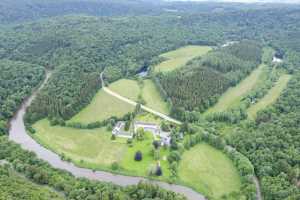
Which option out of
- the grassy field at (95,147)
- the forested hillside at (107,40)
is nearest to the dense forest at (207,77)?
the grassy field at (95,147)

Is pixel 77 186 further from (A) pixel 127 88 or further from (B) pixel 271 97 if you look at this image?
(B) pixel 271 97

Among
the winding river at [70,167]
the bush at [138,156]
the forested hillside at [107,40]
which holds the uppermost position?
the forested hillside at [107,40]

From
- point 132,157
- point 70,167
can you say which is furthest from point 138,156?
point 70,167

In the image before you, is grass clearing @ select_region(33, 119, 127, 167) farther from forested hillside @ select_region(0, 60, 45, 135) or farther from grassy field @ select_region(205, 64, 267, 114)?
grassy field @ select_region(205, 64, 267, 114)

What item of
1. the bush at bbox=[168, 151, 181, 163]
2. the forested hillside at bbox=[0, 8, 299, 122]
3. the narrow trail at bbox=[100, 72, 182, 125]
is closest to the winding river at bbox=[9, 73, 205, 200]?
the bush at bbox=[168, 151, 181, 163]

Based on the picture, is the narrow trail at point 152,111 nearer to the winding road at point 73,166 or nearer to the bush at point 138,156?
the winding road at point 73,166
